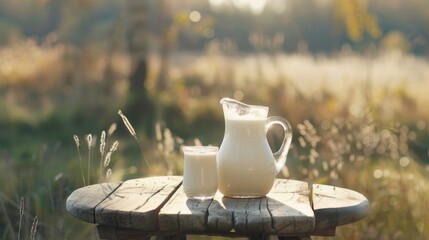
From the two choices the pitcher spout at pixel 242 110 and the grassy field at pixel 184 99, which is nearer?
the pitcher spout at pixel 242 110

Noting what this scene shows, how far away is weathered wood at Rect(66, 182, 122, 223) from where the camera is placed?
2.75 metres

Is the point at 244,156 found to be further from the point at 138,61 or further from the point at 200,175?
the point at 138,61

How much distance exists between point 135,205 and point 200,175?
246 millimetres

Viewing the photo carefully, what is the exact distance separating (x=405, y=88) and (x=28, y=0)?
1342cm

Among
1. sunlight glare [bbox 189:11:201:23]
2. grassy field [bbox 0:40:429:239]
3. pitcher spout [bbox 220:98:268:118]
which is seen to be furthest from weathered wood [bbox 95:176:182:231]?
grassy field [bbox 0:40:429:239]

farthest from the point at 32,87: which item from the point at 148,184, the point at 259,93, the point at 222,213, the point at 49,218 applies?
the point at 222,213

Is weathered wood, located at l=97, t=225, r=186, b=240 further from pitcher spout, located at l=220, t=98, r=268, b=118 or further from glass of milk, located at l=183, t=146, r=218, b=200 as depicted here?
pitcher spout, located at l=220, t=98, r=268, b=118

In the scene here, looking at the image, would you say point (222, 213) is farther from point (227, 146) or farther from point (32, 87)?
point (32, 87)

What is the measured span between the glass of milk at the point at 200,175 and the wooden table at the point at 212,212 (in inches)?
1.4

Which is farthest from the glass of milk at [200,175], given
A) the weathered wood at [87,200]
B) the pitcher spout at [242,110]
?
the weathered wood at [87,200]

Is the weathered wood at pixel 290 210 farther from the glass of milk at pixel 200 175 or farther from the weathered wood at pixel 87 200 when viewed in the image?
the weathered wood at pixel 87 200

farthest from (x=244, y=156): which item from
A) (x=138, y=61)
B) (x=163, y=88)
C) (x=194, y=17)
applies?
(x=163, y=88)

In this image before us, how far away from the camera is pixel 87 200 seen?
9.35ft

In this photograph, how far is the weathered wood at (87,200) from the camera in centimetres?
275
